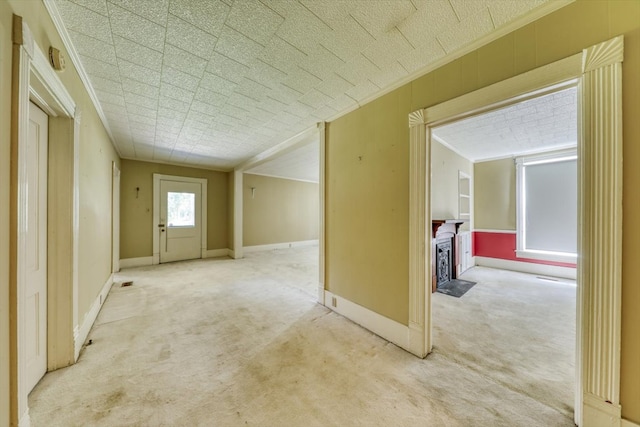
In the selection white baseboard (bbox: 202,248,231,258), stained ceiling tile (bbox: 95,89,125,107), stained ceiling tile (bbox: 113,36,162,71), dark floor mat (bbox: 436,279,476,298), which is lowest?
dark floor mat (bbox: 436,279,476,298)

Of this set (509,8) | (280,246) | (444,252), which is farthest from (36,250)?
(280,246)

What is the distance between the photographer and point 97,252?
2.77 meters

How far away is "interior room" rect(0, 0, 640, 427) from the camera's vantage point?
1.16 metres

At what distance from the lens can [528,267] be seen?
4.66 metres

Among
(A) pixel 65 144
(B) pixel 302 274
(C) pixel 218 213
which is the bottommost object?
(B) pixel 302 274

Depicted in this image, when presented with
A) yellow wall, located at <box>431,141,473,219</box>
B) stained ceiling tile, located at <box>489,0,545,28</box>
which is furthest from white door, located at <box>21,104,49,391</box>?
yellow wall, located at <box>431,141,473,219</box>

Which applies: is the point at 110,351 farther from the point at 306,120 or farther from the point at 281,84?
the point at 306,120

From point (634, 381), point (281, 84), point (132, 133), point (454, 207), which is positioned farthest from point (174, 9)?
point (454, 207)

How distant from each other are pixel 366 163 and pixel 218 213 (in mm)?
5257

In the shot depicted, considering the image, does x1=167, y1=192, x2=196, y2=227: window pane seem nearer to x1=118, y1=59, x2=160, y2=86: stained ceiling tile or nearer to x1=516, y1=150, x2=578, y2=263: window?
x1=118, y1=59, x2=160, y2=86: stained ceiling tile

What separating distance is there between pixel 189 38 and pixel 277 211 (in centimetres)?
612

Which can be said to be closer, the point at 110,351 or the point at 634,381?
the point at 634,381

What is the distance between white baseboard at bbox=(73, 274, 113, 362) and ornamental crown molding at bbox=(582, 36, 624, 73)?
400 cm

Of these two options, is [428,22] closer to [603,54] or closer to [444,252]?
[603,54]
